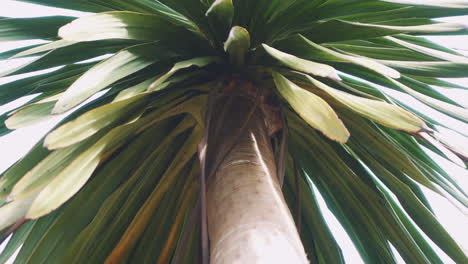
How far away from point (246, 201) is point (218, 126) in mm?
283

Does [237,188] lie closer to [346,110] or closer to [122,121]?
[122,121]

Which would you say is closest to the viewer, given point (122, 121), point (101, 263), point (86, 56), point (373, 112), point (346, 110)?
point (373, 112)

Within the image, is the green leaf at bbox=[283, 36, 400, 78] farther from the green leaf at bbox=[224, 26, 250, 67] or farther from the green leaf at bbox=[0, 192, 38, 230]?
the green leaf at bbox=[0, 192, 38, 230]

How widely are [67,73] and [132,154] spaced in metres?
0.44

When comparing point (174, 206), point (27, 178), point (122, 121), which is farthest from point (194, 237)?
point (27, 178)

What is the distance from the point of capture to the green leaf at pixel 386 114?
0.73 m

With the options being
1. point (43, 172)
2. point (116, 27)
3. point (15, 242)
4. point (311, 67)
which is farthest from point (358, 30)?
point (15, 242)

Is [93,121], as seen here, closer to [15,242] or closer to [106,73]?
[106,73]

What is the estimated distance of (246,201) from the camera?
2.57 ft

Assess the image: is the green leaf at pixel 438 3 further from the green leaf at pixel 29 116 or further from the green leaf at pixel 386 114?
the green leaf at pixel 29 116

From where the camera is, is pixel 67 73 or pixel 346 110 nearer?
pixel 346 110

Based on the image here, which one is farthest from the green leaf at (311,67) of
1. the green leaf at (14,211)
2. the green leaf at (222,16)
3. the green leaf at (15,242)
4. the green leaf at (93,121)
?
the green leaf at (15,242)

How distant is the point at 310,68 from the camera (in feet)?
2.61

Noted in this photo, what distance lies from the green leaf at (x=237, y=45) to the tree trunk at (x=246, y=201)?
10 cm
